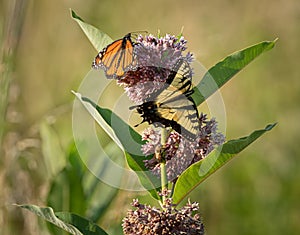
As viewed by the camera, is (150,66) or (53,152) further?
(53,152)

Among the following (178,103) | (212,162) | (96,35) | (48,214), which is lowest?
(48,214)

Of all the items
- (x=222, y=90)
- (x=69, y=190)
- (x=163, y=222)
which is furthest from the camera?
(x=222, y=90)

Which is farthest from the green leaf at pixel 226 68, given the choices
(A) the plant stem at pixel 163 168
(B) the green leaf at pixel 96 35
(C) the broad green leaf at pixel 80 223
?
(C) the broad green leaf at pixel 80 223

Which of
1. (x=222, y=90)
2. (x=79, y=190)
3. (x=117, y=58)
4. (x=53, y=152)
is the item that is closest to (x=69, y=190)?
(x=79, y=190)

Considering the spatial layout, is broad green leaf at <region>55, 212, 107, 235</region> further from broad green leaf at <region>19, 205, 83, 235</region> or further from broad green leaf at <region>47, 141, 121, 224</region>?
broad green leaf at <region>47, 141, 121, 224</region>

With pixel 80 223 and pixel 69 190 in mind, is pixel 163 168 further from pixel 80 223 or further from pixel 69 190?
pixel 69 190

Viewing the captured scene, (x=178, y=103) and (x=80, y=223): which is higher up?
(x=178, y=103)

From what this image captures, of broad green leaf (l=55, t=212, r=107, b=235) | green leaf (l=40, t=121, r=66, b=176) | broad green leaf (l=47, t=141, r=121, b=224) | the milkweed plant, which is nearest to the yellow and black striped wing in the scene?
the milkweed plant

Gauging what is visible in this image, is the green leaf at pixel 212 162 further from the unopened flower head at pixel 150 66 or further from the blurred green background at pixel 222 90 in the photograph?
the blurred green background at pixel 222 90
